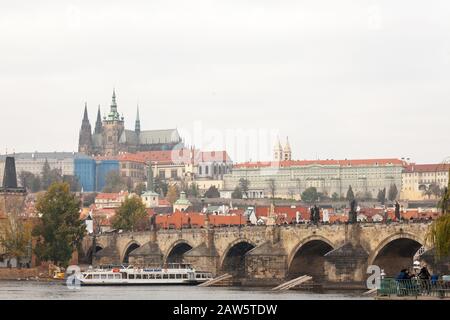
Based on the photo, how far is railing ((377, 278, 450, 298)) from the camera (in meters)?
36.5

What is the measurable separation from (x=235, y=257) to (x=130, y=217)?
34.5 meters

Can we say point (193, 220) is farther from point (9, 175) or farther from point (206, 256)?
point (206, 256)

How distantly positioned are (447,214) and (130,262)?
59.9 meters

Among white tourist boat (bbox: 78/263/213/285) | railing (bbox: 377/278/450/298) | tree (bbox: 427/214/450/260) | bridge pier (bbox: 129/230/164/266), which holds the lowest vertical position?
railing (bbox: 377/278/450/298)

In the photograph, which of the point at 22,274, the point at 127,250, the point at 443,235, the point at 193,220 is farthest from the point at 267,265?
the point at 193,220

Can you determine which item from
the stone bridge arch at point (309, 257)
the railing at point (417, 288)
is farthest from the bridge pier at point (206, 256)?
the railing at point (417, 288)

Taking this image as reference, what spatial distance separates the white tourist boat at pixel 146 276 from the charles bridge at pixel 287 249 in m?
1.61

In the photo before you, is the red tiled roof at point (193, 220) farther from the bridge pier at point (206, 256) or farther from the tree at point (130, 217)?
the bridge pier at point (206, 256)

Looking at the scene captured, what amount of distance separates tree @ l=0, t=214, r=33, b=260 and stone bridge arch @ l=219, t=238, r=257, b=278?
16716 millimetres

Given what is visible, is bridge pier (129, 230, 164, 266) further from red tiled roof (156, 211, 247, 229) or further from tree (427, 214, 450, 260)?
tree (427, 214, 450, 260)

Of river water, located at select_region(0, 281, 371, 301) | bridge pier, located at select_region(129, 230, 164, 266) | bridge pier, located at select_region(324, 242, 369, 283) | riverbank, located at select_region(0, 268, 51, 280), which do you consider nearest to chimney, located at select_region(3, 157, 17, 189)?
riverbank, located at select_region(0, 268, 51, 280)

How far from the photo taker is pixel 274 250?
81.1 metres

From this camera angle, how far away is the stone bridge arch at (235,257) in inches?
3455
